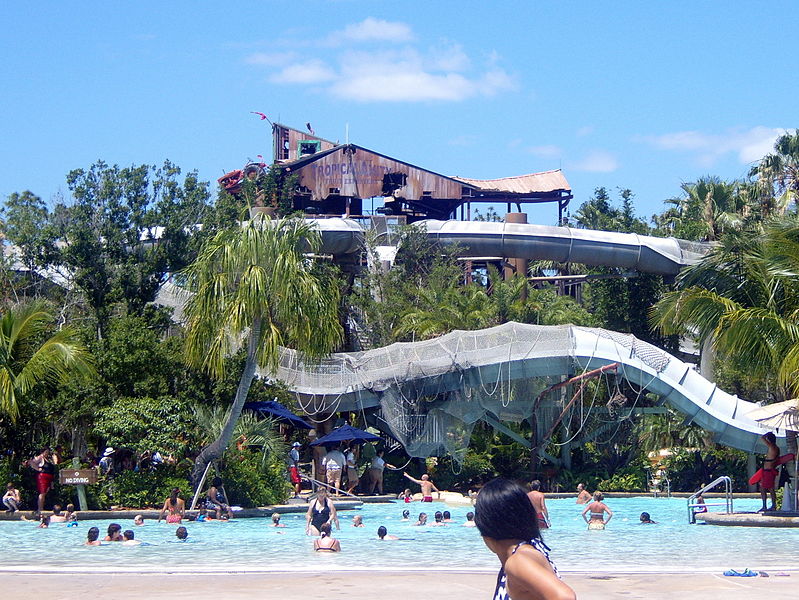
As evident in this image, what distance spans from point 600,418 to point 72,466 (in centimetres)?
1254

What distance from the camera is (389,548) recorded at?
17.0m

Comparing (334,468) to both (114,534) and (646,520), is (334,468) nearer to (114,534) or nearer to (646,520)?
(646,520)

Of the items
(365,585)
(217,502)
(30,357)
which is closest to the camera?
(365,585)

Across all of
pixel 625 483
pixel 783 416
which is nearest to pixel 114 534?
pixel 783 416

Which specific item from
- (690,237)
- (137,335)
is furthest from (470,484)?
(690,237)

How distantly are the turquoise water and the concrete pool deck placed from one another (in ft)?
2.16

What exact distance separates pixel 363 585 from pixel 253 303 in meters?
9.16

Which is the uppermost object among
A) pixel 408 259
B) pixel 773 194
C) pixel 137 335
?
pixel 773 194

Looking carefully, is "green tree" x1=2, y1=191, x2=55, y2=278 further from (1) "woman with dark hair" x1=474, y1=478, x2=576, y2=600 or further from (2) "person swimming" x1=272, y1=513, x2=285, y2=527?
(1) "woman with dark hair" x1=474, y1=478, x2=576, y2=600

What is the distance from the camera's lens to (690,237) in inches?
1476

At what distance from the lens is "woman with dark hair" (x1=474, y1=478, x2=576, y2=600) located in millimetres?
3371

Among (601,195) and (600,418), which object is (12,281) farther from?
(601,195)

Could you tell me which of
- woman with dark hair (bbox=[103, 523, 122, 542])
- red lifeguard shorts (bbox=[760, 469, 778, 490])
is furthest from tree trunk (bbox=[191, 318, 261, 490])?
red lifeguard shorts (bbox=[760, 469, 778, 490])

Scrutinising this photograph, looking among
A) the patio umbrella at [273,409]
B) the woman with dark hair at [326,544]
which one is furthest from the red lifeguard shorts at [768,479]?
the patio umbrella at [273,409]
